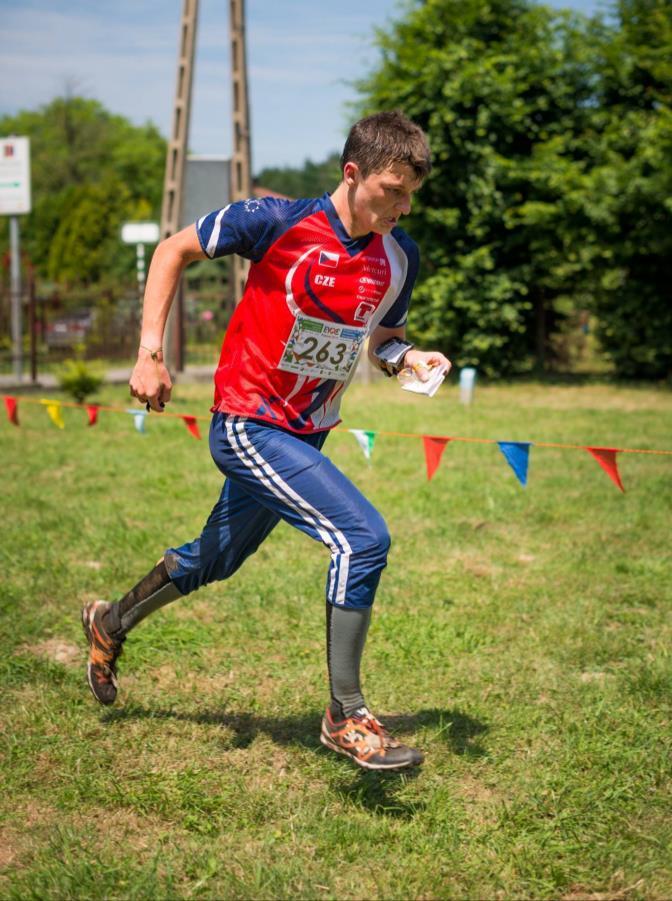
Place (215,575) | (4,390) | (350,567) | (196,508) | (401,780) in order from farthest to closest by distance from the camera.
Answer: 1. (4,390)
2. (196,508)
3. (215,575)
4. (401,780)
5. (350,567)

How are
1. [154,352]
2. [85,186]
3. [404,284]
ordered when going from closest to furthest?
[154,352] → [404,284] → [85,186]

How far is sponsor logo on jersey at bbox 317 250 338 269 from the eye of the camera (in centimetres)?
311

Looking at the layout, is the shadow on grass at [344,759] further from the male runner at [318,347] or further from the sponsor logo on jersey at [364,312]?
the sponsor logo on jersey at [364,312]

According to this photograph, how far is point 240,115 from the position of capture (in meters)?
16.6

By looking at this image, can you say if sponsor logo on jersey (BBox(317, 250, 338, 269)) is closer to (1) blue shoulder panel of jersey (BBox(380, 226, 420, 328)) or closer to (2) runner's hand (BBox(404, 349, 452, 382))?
(1) blue shoulder panel of jersey (BBox(380, 226, 420, 328))

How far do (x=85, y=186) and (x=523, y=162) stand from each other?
3422 cm

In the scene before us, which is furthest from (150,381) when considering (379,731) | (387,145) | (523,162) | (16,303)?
(523,162)

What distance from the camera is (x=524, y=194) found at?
19.2 m

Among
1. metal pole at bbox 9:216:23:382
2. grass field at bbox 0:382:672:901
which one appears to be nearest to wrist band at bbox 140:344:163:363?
grass field at bbox 0:382:672:901

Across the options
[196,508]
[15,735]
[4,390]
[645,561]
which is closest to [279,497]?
[15,735]

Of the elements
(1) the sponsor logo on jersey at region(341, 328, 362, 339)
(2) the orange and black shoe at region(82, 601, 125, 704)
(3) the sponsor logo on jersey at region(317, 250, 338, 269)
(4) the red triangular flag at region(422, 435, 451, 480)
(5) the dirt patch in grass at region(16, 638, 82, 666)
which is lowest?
(5) the dirt patch in grass at region(16, 638, 82, 666)

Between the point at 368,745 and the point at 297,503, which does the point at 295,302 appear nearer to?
the point at 297,503

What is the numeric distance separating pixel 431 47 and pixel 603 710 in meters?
17.7

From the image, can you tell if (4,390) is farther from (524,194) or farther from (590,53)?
(590,53)
